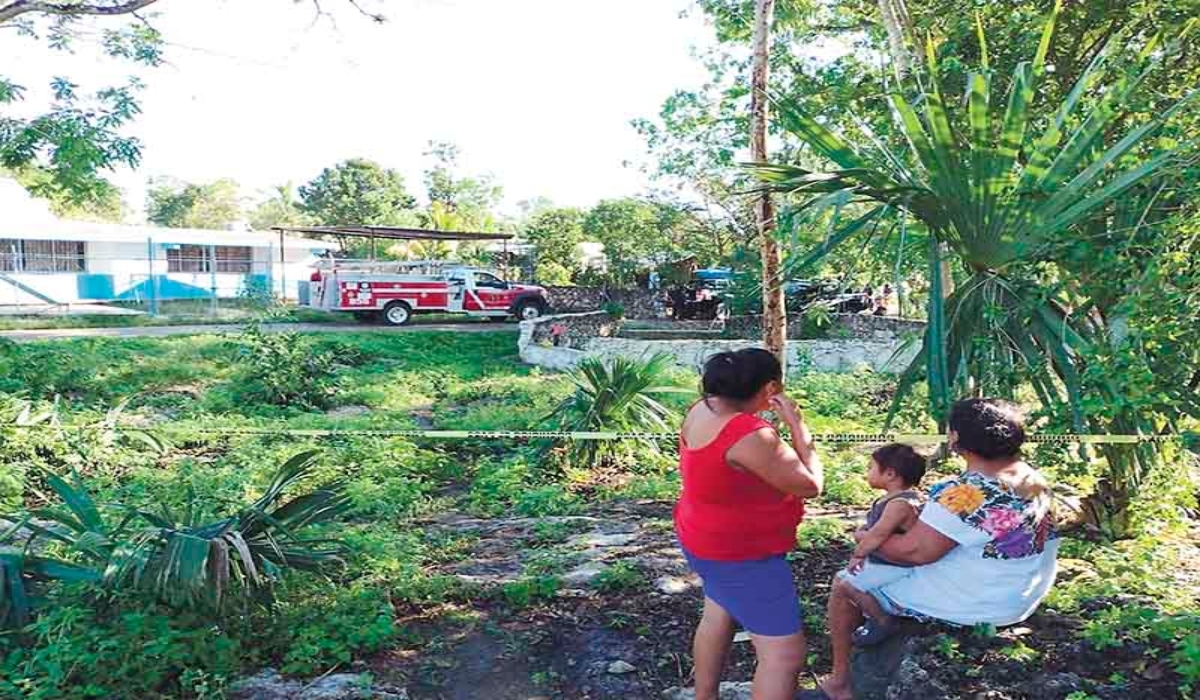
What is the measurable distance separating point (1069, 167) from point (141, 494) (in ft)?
18.1

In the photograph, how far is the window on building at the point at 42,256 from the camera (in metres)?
24.3

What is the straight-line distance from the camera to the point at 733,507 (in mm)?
2551

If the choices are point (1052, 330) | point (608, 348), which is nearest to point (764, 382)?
point (1052, 330)

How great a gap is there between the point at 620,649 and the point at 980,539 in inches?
55.3

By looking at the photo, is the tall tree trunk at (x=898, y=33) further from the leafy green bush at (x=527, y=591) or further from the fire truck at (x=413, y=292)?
the fire truck at (x=413, y=292)

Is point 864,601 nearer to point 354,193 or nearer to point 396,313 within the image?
point 396,313

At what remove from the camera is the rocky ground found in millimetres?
2893

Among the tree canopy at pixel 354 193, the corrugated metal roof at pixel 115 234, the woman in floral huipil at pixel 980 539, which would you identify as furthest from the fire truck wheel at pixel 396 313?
the tree canopy at pixel 354 193

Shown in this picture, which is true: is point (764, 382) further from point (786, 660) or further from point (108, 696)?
point (108, 696)

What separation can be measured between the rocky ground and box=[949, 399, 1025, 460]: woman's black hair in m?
0.64

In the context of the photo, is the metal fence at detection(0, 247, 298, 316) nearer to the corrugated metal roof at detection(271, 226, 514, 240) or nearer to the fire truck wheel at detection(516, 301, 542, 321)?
the corrugated metal roof at detection(271, 226, 514, 240)

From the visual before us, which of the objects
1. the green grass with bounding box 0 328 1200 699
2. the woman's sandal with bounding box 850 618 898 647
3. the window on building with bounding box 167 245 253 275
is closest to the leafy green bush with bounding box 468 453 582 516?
the green grass with bounding box 0 328 1200 699

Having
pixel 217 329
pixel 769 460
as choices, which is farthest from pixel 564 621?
pixel 217 329

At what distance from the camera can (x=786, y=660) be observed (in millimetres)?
2598
